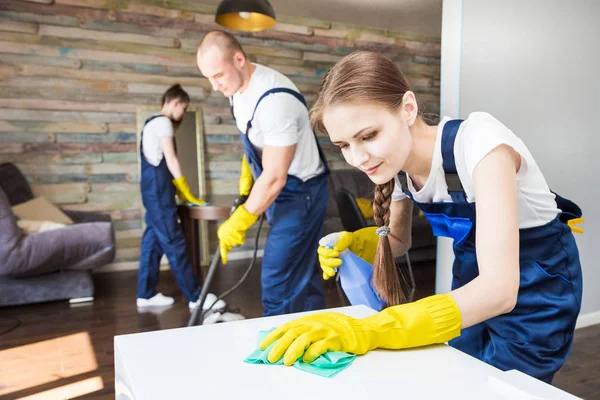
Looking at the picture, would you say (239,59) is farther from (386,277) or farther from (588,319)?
(588,319)

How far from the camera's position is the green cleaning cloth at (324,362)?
76cm

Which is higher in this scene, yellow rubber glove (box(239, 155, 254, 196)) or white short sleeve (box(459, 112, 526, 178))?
white short sleeve (box(459, 112, 526, 178))

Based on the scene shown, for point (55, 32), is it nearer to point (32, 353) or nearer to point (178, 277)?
point (178, 277)

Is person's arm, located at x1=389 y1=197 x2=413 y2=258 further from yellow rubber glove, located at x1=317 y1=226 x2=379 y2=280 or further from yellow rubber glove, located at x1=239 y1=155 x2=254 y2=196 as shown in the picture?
yellow rubber glove, located at x1=239 y1=155 x2=254 y2=196

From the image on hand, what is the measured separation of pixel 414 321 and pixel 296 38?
4951 mm

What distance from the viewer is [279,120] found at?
78.9 inches

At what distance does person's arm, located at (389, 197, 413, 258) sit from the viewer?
136 cm

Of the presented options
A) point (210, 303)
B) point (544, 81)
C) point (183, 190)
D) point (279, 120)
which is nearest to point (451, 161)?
point (279, 120)

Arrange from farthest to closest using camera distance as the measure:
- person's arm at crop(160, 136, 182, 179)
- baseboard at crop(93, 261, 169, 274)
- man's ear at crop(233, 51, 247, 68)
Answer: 1. baseboard at crop(93, 261, 169, 274)
2. person's arm at crop(160, 136, 182, 179)
3. man's ear at crop(233, 51, 247, 68)

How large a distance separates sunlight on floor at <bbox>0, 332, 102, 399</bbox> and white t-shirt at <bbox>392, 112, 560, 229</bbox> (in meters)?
1.93

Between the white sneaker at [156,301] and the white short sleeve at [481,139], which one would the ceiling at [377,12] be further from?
the white short sleeve at [481,139]

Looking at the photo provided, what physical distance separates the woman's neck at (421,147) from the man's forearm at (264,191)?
0.94m

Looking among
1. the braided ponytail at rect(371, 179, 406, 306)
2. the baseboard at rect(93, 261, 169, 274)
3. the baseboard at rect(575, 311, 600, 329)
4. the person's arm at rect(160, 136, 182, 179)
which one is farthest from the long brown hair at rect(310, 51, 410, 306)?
the baseboard at rect(93, 261, 169, 274)

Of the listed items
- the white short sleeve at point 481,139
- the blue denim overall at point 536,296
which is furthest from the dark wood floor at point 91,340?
the white short sleeve at point 481,139
